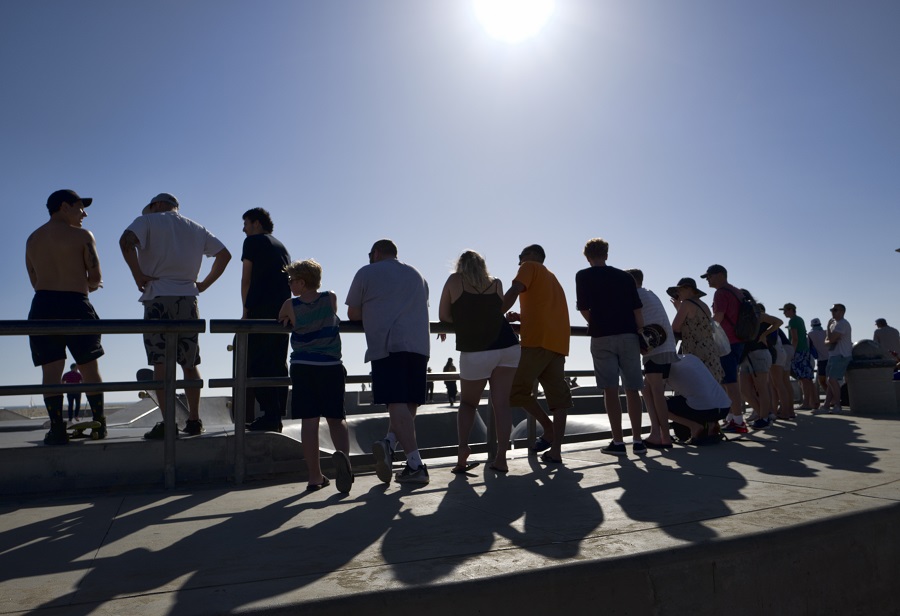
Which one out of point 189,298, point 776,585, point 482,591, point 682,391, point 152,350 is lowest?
point 776,585

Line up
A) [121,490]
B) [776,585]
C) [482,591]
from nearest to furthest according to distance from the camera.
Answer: [482,591]
[776,585]
[121,490]

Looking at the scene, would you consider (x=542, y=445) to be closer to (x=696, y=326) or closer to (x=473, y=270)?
(x=473, y=270)

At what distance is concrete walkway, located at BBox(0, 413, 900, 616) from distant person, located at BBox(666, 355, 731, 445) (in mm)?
2093

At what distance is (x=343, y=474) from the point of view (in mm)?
4492

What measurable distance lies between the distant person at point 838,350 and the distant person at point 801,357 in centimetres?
31

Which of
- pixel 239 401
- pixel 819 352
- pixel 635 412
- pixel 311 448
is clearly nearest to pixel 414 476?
pixel 311 448

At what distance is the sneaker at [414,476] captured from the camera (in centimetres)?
488

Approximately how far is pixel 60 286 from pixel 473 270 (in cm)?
320

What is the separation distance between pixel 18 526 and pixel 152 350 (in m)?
1.76

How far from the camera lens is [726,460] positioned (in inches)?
216

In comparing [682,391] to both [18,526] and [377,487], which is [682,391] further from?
[18,526]

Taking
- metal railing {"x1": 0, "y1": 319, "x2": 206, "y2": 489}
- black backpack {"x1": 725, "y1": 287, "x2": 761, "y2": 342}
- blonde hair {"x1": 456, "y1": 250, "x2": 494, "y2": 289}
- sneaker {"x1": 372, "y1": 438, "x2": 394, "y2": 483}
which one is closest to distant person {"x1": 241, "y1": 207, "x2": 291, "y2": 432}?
metal railing {"x1": 0, "y1": 319, "x2": 206, "y2": 489}

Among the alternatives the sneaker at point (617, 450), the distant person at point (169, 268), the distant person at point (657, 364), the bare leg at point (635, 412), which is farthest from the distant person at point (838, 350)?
the distant person at point (169, 268)

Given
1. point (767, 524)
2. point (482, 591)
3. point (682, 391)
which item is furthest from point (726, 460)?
point (482, 591)
